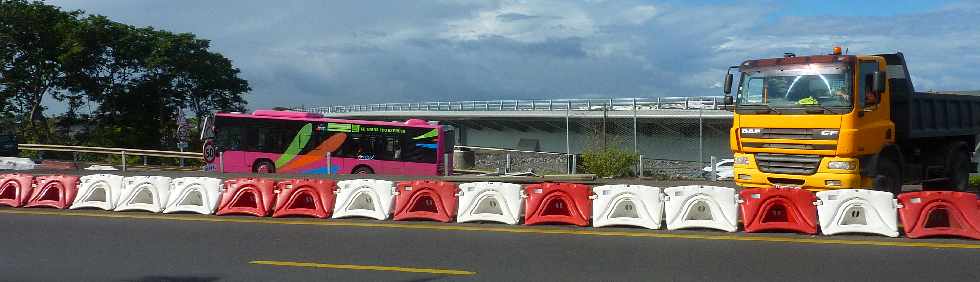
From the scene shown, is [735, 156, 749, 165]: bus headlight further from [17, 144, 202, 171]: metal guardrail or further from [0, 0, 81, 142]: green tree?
[0, 0, 81, 142]: green tree

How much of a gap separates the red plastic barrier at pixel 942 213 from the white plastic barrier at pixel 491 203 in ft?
17.1

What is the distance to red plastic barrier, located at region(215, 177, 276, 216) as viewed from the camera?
14117mm

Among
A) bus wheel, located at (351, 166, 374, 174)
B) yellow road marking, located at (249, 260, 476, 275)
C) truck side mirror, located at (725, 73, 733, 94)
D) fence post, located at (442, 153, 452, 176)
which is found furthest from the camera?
fence post, located at (442, 153, 452, 176)

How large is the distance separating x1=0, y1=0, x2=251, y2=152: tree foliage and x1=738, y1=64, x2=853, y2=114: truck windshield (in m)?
37.3

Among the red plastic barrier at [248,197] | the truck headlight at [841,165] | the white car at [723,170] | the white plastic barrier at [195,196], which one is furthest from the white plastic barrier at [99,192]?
the white car at [723,170]

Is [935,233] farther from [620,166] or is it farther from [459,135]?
[459,135]

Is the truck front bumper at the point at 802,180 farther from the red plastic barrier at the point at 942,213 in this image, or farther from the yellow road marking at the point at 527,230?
the yellow road marking at the point at 527,230

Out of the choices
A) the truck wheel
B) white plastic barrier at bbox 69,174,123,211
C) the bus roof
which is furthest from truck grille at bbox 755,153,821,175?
the bus roof

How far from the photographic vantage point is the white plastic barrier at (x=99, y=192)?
50.0ft

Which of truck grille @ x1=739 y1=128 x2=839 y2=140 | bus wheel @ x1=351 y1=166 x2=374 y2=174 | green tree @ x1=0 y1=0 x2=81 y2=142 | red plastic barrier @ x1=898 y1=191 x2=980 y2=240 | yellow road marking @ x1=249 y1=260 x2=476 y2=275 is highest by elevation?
green tree @ x1=0 y1=0 x2=81 y2=142

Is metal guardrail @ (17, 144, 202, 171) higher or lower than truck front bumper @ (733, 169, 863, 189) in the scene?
higher

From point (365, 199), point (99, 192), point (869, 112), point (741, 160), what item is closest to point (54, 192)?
point (99, 192)

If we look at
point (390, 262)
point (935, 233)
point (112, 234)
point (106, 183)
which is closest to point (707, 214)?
point (935, 233)

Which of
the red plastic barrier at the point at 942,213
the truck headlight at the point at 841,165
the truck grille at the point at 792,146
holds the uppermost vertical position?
the truck grille at the point at 792,146
